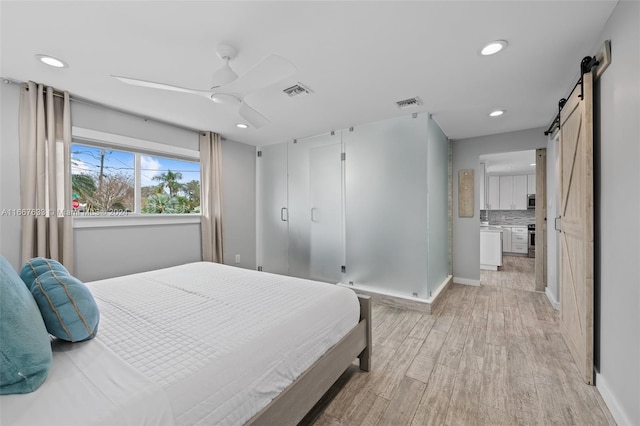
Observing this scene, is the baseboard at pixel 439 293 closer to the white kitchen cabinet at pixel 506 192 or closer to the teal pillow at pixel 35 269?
the teal pillow at pixel 35 269

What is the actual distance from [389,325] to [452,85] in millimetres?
2495

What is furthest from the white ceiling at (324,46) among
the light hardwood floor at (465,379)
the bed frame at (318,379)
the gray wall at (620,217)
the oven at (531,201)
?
the oven at (531,201)

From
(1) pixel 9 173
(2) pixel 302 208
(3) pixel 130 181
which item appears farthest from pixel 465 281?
(1) pixel 9 173

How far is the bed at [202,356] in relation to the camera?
0.84 meters

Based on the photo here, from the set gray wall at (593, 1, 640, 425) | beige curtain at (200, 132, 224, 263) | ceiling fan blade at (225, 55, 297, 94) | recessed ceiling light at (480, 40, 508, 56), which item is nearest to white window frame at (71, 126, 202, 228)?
beige curtain at (200, 132, 224, 263)

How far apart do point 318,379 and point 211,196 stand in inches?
126

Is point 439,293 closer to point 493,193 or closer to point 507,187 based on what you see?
point 493,193

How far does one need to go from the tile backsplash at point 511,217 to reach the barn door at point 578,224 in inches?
222

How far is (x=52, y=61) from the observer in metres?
2.07

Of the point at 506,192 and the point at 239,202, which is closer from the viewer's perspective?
the point at 239,202

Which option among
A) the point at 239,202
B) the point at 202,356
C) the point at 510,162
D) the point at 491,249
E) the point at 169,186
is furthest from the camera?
the point at 510,162

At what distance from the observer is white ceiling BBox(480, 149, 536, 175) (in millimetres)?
5014

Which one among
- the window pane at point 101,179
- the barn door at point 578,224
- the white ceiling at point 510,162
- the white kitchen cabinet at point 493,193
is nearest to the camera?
the barn door at point 578,224

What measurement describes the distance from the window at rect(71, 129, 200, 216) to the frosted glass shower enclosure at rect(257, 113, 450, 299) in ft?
4.60
